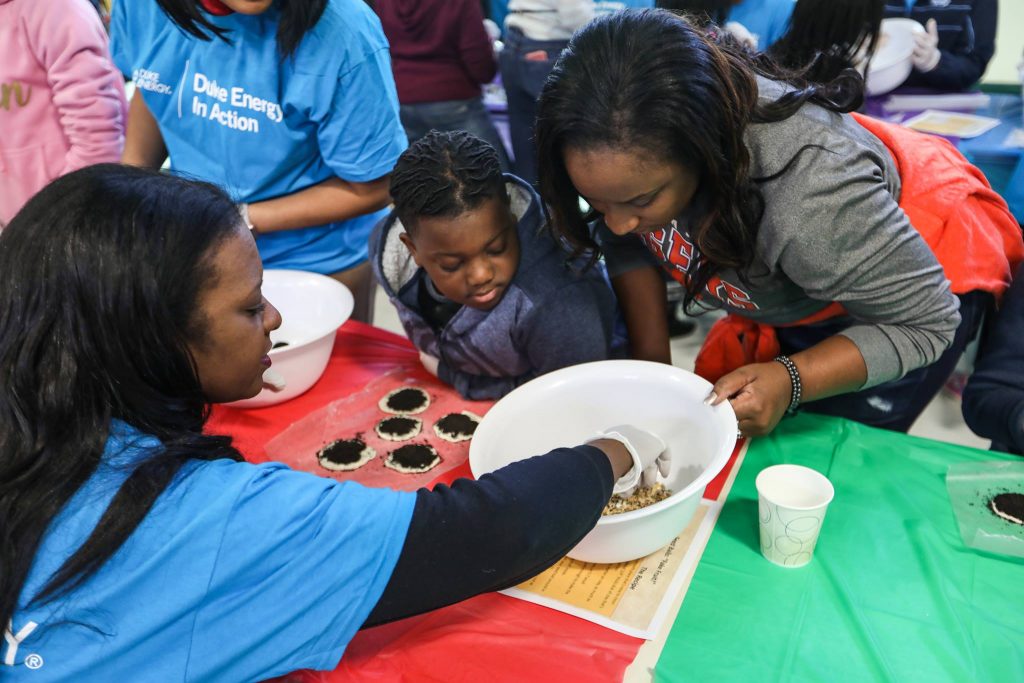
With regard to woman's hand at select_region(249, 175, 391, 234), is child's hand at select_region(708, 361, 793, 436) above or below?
below

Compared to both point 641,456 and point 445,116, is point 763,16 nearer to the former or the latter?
point 445,116

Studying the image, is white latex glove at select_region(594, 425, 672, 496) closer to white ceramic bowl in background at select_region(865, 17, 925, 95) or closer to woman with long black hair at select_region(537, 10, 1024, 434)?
woman with long black hair at select_region(537, 10, 1024, 434)

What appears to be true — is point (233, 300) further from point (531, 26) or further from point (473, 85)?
point (473, 85)

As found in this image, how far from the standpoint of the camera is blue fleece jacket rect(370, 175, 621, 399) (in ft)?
4.51

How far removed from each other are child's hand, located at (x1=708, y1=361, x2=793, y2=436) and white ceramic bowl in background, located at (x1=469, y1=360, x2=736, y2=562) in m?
0.03

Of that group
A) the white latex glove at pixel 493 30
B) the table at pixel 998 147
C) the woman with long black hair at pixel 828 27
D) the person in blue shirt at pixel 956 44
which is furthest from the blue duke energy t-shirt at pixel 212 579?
the white latex glove at pixel 493 30

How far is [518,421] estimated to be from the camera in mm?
1242

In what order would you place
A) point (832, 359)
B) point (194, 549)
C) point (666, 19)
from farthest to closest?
point (832, 359), point (666, 19), point (194, 549)

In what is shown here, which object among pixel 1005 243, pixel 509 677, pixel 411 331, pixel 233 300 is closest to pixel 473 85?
pixel 411 331

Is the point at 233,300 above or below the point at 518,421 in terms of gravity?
above

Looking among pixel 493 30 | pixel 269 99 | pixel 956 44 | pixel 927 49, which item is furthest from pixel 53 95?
pixel 956 44

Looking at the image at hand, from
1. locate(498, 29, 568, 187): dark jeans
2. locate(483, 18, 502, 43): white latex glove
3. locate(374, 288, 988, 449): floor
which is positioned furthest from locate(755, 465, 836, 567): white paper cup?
locate(483, 18, 502, 43): white latex glove

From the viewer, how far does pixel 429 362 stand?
5.15 ft

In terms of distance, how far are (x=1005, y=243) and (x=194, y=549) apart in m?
1.43
